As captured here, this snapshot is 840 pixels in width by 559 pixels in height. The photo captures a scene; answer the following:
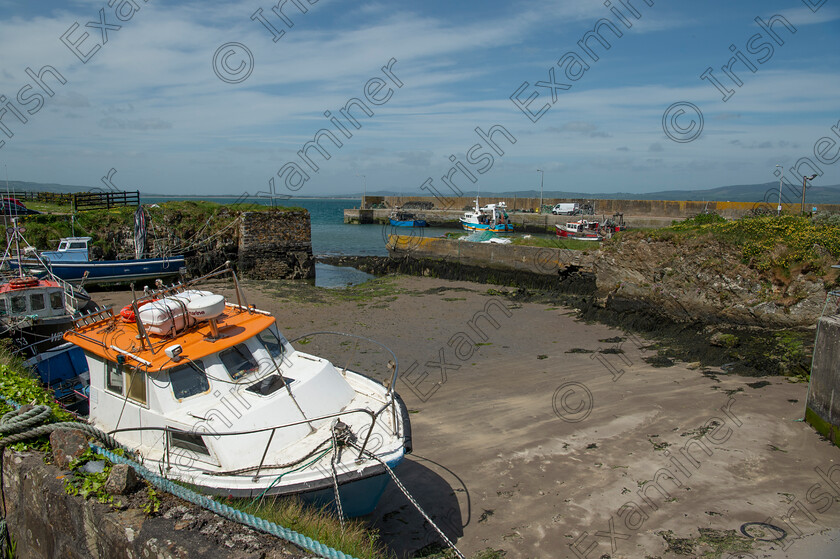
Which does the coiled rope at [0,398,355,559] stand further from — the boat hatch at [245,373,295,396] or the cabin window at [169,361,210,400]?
the boat hatch at [245,373,295,396]

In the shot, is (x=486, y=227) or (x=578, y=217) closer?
(x=486, y=227)

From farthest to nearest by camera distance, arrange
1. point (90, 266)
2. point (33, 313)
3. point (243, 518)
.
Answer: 1. point (90, 266)
2. point (33, 313)
3. point (243, 518)

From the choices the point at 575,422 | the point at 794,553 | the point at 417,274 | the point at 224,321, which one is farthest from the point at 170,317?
the point at 417,274

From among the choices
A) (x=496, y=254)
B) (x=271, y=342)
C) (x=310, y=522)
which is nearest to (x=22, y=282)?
(x=271, y=342)

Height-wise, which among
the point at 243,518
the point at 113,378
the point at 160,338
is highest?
the point at 160,338

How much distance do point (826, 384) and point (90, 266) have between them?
80.8 feet

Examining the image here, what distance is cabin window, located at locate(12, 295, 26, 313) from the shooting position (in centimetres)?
1243

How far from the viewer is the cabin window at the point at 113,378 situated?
6676 mm

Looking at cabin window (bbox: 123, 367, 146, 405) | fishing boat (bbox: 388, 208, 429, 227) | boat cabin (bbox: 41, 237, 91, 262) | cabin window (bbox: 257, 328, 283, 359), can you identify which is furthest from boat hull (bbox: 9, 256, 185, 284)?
fishing boat (bbox: 388, 208, 429, 227)

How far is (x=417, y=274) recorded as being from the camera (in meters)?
28.7

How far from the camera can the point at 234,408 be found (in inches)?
244

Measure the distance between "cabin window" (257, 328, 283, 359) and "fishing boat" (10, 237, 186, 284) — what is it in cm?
1561

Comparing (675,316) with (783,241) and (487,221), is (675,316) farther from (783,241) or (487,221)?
(487,221)

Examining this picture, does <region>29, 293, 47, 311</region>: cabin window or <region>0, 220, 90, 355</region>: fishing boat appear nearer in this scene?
<region>0, 220, 90, 355</region>: fishing boat
